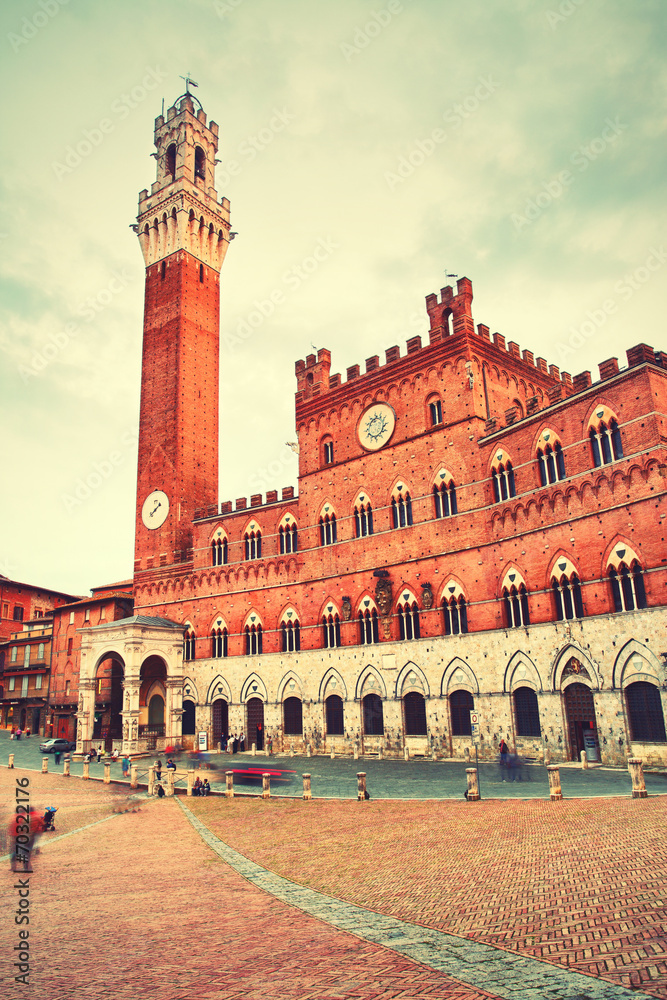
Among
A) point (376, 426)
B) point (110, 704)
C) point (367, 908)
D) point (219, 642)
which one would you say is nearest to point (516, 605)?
point (376, 426)

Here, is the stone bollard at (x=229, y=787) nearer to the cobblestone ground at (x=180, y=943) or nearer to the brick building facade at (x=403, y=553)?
the cobblestone ground at (x=180, y=943)

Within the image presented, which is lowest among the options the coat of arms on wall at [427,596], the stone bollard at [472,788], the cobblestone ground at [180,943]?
the cobblestone ground at [180,943]

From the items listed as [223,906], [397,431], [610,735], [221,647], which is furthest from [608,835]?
[221,647]

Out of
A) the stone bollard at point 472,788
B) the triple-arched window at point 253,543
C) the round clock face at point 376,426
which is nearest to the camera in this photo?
the stone bollard at point 472,788

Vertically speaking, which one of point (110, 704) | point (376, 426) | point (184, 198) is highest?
point (184, 198)

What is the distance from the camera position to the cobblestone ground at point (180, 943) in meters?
7.30

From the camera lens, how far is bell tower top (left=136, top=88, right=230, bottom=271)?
1964 inches

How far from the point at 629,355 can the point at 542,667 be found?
11.9m

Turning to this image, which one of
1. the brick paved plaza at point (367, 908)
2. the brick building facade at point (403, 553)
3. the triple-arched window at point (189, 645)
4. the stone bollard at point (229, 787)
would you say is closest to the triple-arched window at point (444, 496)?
the brick building facade at point (403, 553)

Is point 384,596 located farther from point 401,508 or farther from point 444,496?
point 444,496

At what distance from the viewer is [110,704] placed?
144ft

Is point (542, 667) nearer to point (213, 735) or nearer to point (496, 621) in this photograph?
point (496, 621)

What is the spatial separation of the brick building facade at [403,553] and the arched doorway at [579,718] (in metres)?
0.07

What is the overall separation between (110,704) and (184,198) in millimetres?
35688
